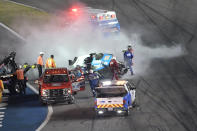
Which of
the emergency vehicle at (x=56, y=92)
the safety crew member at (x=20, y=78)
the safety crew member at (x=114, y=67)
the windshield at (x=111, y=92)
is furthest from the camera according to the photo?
the safety crew member at (x=114, y=67)

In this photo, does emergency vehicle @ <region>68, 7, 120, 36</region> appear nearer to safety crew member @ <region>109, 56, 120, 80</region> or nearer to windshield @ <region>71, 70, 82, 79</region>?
safety crew member @ <region>109, 56, 120, 80</region>

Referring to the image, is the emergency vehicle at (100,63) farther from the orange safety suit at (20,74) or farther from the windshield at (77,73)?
the orange safety suit at (20,74)

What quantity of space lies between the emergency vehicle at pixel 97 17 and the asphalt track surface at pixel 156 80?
11.3 feet

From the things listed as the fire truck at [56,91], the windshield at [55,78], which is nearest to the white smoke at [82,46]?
the windshield at [55,78]

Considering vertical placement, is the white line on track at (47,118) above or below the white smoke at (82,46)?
below

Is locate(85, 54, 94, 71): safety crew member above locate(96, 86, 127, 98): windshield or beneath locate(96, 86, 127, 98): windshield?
above

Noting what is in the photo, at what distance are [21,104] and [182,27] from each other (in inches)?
751

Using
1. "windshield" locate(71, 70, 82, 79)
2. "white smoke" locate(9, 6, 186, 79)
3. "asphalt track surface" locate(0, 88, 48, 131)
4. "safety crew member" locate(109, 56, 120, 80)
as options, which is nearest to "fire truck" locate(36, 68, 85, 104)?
"asphalt track surface" locate(0, 88, 48, 131)

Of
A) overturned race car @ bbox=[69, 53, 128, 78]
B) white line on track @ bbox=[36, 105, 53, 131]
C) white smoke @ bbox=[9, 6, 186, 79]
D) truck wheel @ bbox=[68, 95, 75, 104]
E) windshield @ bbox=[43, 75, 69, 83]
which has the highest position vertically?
white smoke @ bbox=[9, 6, 186, 79]

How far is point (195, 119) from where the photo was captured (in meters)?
18.2

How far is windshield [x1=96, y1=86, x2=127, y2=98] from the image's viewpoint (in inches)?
758

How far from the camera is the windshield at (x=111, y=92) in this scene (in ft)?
63.2

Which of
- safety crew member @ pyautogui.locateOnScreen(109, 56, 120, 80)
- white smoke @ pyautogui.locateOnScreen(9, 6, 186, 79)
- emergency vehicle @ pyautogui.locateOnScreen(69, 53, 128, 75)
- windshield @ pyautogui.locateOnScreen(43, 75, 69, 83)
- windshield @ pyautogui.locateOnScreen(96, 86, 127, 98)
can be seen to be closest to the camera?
windshield @ pyautogui.locateOnScreen(96, 86, 127, 98)

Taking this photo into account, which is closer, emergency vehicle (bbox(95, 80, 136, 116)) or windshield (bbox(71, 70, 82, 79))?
emergency vehicle (bbox(95, 80, 136, 116))
